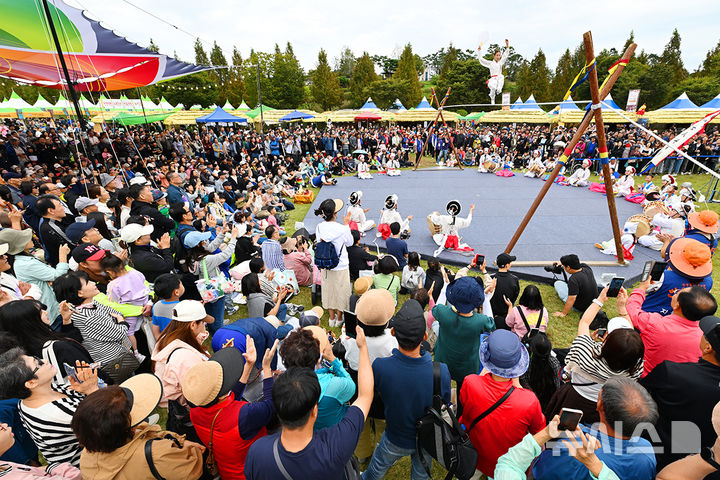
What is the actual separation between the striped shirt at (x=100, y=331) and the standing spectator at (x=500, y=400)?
11.0ft

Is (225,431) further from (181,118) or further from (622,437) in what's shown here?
(181,118)

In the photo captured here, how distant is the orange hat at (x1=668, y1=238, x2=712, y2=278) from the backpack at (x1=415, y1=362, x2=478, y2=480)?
3.13m

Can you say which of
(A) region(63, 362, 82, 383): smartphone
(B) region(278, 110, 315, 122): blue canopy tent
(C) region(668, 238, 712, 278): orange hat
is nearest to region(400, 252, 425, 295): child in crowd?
(C) region(668, 238, 712, 278): orange hat

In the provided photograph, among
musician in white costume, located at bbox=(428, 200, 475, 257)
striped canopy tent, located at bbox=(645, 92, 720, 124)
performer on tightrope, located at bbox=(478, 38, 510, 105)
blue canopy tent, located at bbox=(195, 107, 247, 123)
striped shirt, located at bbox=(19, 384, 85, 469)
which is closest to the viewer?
striped shirt, located at bbox=(19, 384, 85, 469)

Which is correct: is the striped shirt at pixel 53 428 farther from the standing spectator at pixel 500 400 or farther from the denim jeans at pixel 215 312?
the standing spectator at pixel 500 400

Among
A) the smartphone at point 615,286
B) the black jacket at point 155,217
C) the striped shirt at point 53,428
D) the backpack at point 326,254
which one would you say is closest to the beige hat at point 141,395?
the striped shirt at point 53,428

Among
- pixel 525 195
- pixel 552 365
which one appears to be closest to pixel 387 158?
pixel 525 195

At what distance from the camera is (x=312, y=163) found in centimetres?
1702

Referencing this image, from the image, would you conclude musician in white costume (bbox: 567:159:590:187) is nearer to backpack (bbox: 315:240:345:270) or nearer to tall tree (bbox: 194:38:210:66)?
backpack (bbox: 315:240:345:270)

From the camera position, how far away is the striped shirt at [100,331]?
3033 mm

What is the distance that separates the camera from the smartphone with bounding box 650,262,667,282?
3.49 metres

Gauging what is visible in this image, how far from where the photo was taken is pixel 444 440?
202cm

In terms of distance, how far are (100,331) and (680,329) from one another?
5199 mm

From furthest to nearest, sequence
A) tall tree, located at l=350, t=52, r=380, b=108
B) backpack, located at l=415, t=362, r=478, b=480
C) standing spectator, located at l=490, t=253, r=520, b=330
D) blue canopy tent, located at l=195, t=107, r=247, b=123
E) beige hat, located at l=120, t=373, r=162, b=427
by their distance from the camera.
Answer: tall tree, located at l=350, t=52, r=380, b=108 < blue canopy tent, located at l=195, t=107, r=247, b=123 < standing spectator, located at l=490, t=253, r=520, b=330 < backpack, located at l=415, t=362, r=478, b=480 < beige hat, located at l=120, t=373, r=162, b=427
